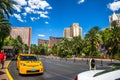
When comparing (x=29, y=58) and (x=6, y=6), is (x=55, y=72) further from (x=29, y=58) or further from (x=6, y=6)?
(x=6, y=6)

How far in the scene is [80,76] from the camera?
450 cm

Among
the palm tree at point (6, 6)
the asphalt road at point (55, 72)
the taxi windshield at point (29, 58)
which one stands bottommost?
the asphalt road at point (55, 72)

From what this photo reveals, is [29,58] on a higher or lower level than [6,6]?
lower

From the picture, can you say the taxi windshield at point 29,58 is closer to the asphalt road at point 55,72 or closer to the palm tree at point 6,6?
the asphalt road at point 55,72

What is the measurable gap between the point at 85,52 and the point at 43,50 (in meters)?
101

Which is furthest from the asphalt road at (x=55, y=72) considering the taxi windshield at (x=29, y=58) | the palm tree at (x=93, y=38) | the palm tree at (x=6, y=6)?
the palm tree at (x=93, y=38)

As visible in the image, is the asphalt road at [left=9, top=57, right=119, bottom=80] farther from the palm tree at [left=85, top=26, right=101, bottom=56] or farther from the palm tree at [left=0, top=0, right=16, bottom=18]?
the palm tree at [left=85, top=26, right=101, bottom=56]

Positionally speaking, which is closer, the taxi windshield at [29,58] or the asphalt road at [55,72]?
the asphalt road at [55,72]

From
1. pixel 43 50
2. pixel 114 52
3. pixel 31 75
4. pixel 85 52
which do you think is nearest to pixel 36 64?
pixel 31 75

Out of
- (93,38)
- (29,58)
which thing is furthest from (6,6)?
(93,38)

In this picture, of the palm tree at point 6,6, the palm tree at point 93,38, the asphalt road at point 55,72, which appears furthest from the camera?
the palm tree at point 93,38

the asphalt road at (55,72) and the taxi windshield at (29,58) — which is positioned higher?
the taxi windshield at (29,58)

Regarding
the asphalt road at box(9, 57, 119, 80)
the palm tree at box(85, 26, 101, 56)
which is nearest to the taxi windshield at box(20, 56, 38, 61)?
the asphalt road at box(9, 57, 119, 80)

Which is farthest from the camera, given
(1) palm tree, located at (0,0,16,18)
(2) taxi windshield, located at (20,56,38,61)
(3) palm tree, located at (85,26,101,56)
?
(3) palm tree, located at (85,26,101,56)
